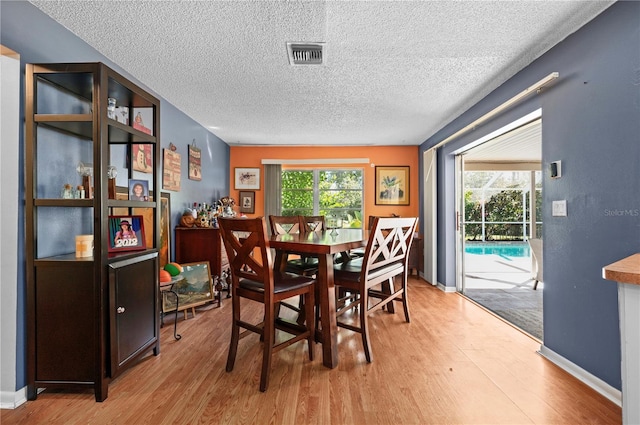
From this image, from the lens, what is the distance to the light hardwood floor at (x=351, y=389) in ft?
4.95

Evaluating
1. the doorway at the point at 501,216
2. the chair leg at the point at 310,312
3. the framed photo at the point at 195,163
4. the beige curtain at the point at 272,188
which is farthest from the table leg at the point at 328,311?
the beige curtain at the point at 272,188

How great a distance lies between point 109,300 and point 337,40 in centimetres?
215

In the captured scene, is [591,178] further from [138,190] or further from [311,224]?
[138,190]

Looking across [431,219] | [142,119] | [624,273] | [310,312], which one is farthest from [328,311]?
[431,219]


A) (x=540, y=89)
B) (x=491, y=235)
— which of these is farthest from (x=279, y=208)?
(x=491, y=235)

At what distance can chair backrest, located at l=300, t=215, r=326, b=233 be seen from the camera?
3.48m

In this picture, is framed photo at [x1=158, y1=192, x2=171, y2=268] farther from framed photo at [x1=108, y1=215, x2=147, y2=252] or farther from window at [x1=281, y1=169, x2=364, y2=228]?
window at [x1=281, y1=169, x2=364, y2=228]

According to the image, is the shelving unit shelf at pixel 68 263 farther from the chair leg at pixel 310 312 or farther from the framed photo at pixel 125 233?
the chair leg at pixel 310 312

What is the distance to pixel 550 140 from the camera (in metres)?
2.12

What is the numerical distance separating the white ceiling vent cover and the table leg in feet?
4.81

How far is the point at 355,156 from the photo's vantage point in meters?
5.21

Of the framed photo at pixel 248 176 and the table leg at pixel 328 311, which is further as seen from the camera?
the framed photo at pixel 248 176

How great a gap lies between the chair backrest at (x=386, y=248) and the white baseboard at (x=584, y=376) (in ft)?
3.77

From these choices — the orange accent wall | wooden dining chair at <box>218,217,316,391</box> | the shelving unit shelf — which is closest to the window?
the orange accent wall
